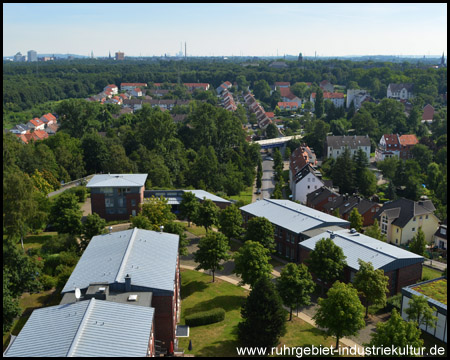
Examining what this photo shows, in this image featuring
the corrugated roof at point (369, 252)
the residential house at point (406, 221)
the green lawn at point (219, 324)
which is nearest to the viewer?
the green lawn at point (219, 324)

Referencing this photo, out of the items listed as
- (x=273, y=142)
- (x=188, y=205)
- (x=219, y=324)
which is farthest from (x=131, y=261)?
(x=273, y=142)

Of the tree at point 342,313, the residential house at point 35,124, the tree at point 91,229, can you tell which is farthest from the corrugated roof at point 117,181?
the residential house at point 35,124

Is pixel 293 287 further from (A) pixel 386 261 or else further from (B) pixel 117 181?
(B) pixel 117 181

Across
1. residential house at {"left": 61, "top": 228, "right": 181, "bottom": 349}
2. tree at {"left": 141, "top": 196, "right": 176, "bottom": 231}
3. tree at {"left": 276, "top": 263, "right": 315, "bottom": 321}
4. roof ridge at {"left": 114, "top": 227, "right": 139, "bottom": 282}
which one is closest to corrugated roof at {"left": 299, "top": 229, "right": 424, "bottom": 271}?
tree at {"left": 276, "top": 263, "right": 315, "bottom": 321}

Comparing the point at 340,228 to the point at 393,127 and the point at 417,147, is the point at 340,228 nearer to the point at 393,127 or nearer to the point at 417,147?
the point at 417,147

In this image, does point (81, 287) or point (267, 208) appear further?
point (267, 208)

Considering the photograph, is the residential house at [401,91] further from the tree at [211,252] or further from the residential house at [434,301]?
the tree at [211,252]

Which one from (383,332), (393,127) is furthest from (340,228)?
(393,127)
